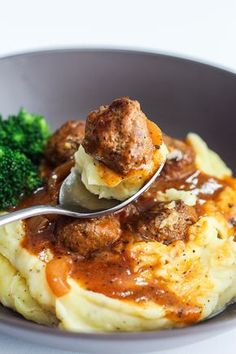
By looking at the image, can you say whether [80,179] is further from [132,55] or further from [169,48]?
[169,48]

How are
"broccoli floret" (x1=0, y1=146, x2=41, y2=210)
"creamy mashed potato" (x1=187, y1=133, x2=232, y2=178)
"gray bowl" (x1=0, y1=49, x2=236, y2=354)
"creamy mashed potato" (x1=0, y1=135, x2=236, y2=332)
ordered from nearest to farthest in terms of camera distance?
"creamy mashed potato" (x1=0, y1=135, x2=236, y2=332), "broccoli floret" (x1=0, y1=146, x2=41, y2=210), "creamy mashed potato" (x1=187, y1=133, x2=232, y2=178), "gray bowl" (x1=0, y1=49, x2=236, y2=354)

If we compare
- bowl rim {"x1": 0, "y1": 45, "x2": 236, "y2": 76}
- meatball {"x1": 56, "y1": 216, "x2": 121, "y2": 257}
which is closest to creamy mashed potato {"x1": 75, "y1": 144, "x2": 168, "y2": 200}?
meatball {"x1": 56, "y1": 216, "x2": 121, "y2": 257}

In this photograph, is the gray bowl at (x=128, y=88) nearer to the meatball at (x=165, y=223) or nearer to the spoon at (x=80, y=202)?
the meatball at (x=165, y=223)

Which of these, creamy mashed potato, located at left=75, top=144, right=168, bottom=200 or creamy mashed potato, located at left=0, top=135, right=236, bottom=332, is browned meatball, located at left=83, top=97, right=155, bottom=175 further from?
creamy mashed potato, located at left=0, top=135, right=236, bottom=332

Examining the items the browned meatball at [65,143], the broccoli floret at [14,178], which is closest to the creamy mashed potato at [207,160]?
the browned meatball at [65,143]

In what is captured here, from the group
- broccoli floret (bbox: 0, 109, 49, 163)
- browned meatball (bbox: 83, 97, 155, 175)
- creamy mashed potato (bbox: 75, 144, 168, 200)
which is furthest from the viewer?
broccoli floret (bbox: 0, 109, 49, 163)

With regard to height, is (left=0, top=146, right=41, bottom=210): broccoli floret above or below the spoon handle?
below

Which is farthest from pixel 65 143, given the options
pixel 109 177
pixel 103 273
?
pixel 103 273
